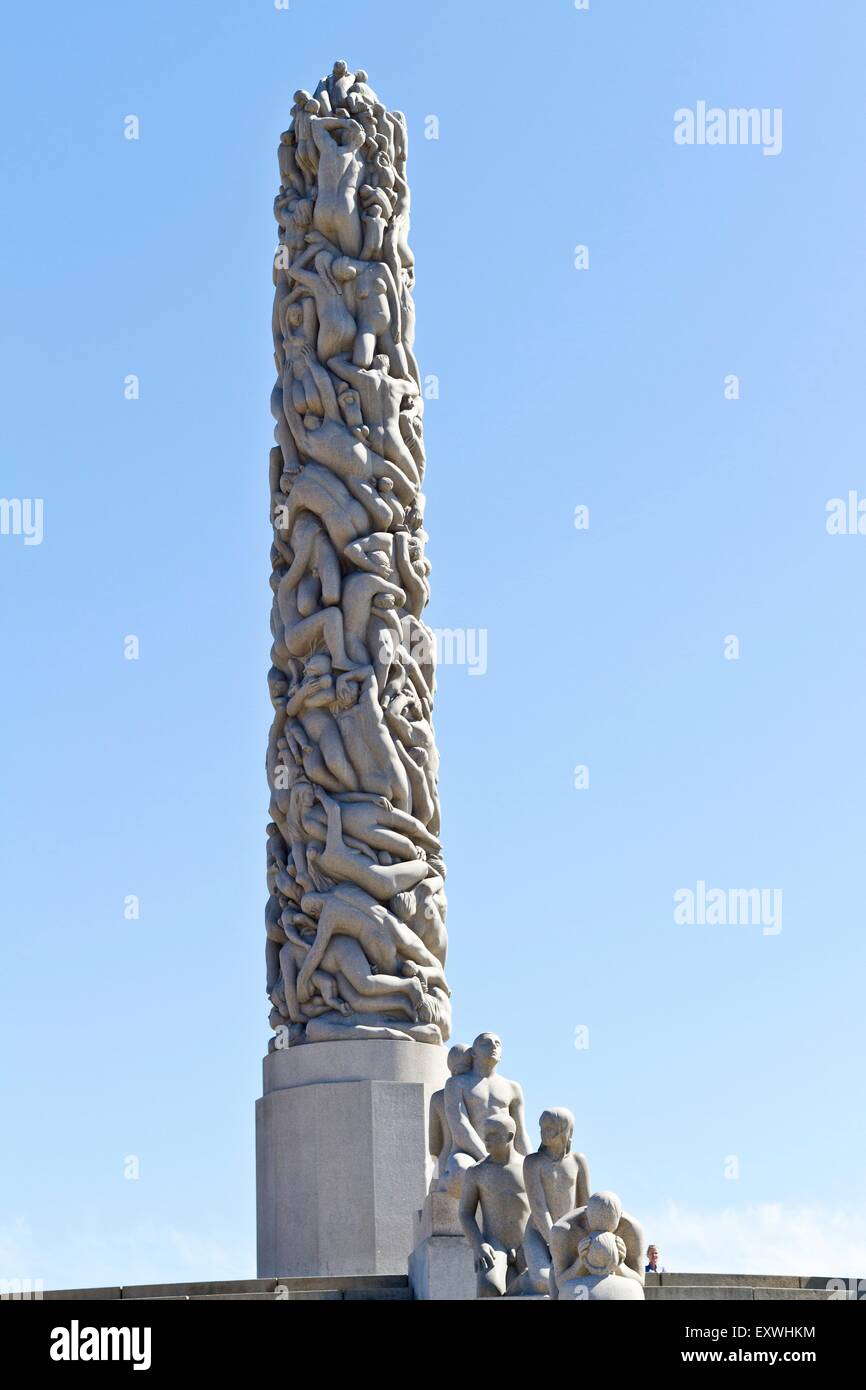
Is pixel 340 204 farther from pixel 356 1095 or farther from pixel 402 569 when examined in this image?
pixel 356 1095

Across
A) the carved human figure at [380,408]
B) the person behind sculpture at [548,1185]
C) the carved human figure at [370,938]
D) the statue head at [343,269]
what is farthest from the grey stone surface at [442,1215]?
the statue head at [343,269]

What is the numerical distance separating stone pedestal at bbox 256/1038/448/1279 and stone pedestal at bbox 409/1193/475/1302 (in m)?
2.63

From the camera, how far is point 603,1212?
42.1 ft

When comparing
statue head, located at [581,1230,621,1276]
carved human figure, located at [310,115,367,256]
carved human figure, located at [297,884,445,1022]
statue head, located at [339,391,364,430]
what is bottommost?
statue head, located at [581,1230,621,1276]

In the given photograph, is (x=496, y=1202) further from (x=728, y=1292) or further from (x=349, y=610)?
(x=349, y=610)

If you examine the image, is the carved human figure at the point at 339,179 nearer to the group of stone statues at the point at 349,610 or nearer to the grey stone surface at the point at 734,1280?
the group of stone statues at the point at 349,610

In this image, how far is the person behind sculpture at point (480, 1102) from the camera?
1562 cm

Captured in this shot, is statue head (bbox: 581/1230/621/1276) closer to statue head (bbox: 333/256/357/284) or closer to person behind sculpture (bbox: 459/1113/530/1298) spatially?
person behind sculpture (bbox: 459/1113/530/1298)

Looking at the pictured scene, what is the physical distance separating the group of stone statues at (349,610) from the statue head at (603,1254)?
19.3 ft

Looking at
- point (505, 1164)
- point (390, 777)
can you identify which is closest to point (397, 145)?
point (390, 777)

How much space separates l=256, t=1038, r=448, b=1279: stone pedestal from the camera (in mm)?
18109

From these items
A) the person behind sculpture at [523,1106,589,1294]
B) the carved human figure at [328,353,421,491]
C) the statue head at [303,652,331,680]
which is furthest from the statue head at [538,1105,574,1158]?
the carved human figure at [328,353,421,491]

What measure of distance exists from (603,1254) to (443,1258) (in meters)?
2.42
